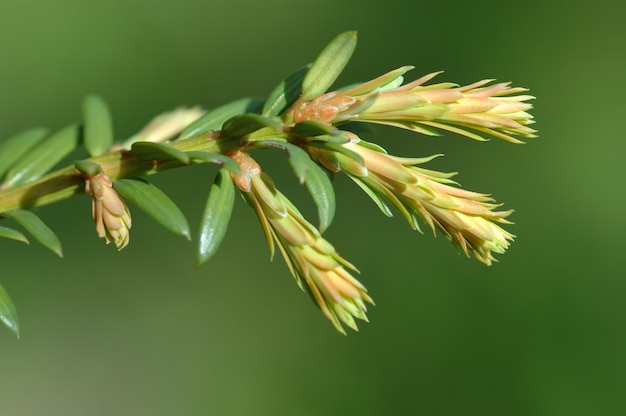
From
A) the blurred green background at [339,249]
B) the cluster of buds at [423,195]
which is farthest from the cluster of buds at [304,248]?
the blurred green background at [339,249]

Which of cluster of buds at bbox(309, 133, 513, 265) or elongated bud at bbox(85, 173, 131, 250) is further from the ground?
elongated bud at bbox(85, 173, 131, 250)

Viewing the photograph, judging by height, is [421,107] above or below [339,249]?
below

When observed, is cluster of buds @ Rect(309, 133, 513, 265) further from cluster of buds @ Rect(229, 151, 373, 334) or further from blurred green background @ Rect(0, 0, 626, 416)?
blurred green background @ Rect(0, 0, 626, 416)

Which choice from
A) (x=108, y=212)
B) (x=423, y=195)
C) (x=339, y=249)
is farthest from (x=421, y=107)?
(x=339, y=249)

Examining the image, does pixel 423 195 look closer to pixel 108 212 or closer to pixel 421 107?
pixel 421 107

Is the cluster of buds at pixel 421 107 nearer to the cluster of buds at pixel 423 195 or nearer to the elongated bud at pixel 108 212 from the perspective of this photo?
the cluster of buds at pixel 423 195

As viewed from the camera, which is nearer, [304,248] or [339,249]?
[304,248]

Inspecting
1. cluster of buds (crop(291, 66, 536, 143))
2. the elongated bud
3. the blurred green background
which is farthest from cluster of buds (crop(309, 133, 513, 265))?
the blurred green background
